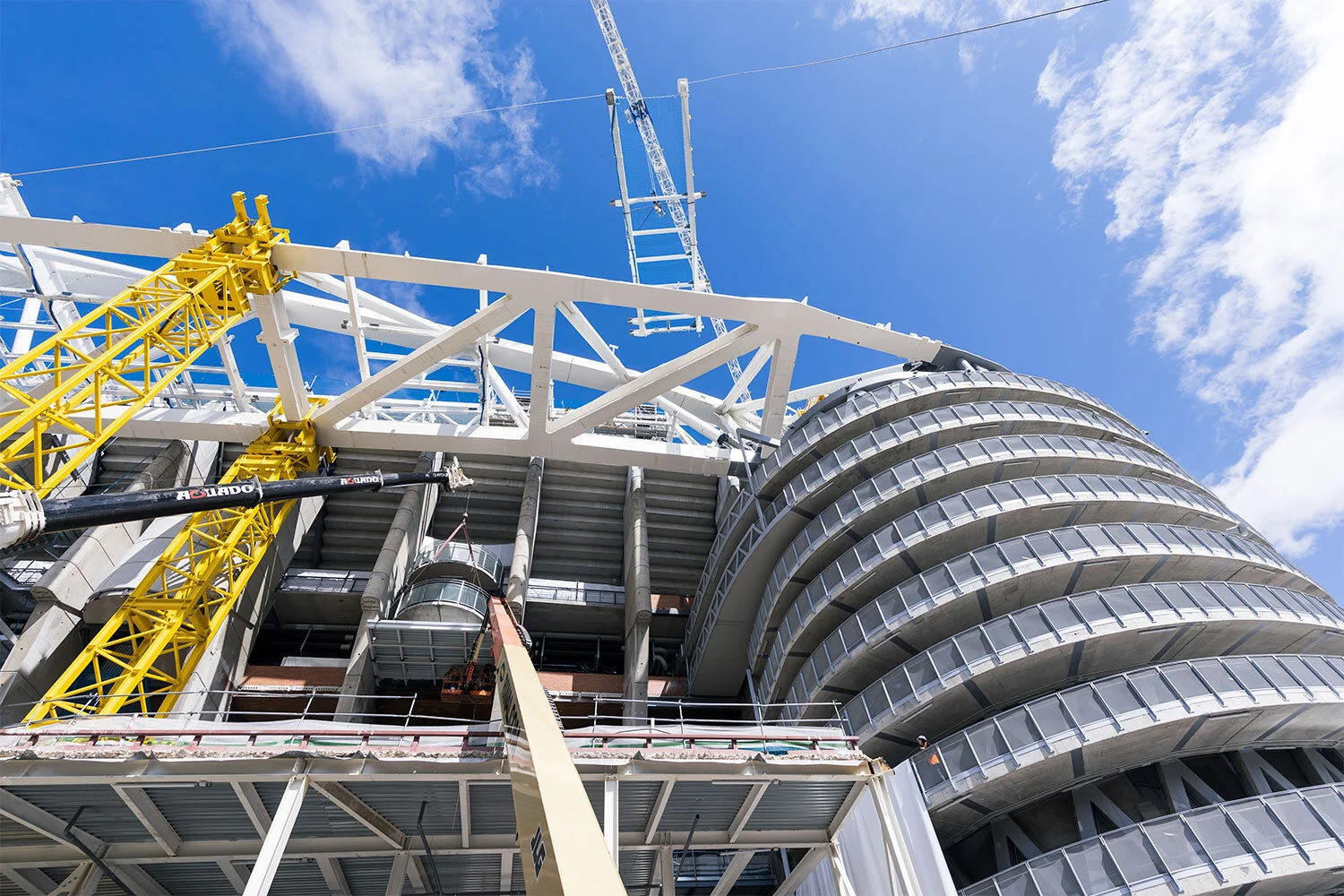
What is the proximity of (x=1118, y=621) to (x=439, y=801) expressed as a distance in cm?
1659

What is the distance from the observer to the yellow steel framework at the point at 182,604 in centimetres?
2238

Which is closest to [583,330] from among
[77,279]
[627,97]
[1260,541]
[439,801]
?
[439,801]

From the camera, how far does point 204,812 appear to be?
557 inches

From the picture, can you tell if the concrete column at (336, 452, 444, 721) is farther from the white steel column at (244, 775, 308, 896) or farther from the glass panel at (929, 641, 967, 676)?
the glass panel at (929, 641, 967, 676)

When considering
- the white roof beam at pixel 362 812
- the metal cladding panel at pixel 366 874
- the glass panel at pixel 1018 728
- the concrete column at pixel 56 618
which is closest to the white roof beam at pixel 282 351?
the concrete column at pixel 56 618

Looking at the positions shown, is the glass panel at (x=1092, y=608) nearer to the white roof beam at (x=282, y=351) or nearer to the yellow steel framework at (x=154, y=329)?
the yellow steel framework at (x=154, y=329)

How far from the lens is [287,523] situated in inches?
1292

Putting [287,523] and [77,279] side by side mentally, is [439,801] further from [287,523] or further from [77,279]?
[77,279]

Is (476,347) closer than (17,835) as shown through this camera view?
No

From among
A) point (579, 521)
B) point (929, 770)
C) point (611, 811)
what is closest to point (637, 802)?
point (611, 811)

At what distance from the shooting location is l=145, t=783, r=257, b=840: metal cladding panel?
44.8 ft

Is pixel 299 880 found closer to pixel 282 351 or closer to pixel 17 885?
pixel 17 885

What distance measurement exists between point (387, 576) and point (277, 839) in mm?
17954

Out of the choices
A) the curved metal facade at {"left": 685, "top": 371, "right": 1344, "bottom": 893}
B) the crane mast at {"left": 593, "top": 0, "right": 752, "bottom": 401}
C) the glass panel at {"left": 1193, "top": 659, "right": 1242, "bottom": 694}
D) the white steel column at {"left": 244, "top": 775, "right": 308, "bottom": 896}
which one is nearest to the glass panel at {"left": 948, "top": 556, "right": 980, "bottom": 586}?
the curved metal facade at {"left": 685, "top": 371, "right": 1344, "bottom": 893}
